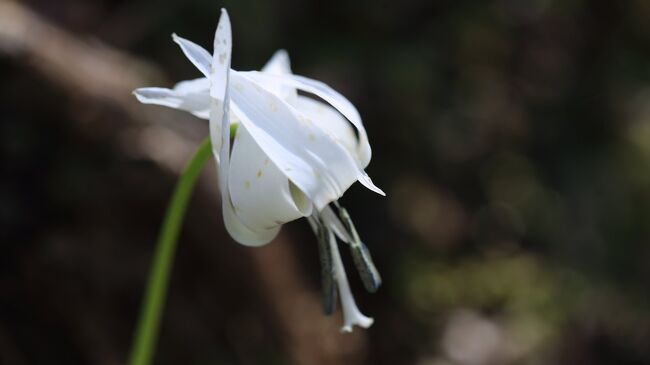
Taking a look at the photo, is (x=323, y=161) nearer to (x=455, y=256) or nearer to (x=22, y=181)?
(x=22, y=181)

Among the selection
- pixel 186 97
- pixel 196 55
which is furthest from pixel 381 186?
pixel 196 55

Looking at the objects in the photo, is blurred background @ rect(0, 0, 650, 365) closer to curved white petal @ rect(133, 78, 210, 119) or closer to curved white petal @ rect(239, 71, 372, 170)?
curved white petal @ rect(133, 78, 210, 119)

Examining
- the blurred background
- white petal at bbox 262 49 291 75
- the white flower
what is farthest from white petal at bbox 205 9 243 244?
the blurred background

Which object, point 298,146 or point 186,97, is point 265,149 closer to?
point 298,146

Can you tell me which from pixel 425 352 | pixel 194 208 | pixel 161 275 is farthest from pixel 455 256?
pixel 161 275

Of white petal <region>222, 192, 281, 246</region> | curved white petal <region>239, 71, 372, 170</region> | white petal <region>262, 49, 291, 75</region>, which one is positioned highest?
white petal <region>262, 49, 291, 75</region>

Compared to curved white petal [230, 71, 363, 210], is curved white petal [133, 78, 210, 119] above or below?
above
